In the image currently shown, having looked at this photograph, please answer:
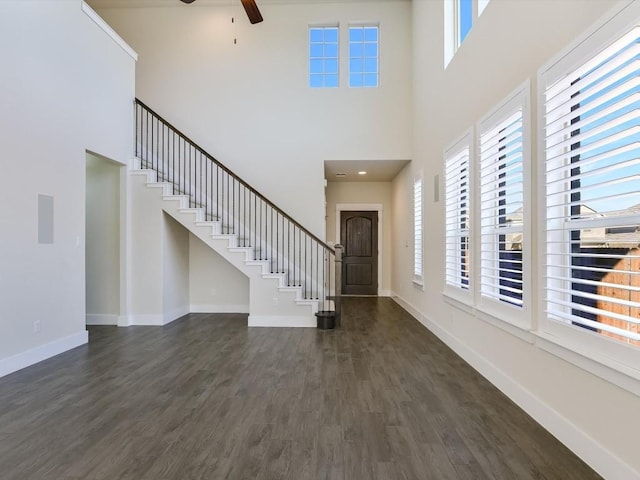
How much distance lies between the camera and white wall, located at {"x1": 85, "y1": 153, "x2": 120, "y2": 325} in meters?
5.88

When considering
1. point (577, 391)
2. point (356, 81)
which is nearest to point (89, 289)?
point (356, 81)

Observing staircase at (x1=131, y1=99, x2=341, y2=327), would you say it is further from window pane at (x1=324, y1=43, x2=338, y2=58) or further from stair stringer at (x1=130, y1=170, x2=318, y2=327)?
window pane at (x1=324, y1=43, x2=338, y2=58)

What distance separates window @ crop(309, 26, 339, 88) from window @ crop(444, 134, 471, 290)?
3357 millimetres

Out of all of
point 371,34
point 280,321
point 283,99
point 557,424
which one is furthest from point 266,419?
point 371,34

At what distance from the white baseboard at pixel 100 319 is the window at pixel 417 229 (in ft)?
16.1

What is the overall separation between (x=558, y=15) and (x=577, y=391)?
234 centimetres

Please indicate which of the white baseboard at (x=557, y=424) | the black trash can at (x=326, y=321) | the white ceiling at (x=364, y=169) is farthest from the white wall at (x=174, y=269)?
the white baseboard at (x=557, y=424)

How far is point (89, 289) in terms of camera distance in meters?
5.89

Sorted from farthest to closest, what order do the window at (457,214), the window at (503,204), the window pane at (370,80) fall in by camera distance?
the window pane at (370,80) → the window at (457,214) → the window at (503,204)

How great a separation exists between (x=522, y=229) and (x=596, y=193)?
2.49 ft

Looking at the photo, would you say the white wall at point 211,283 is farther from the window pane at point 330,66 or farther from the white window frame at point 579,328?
the white window frame at point 579,328

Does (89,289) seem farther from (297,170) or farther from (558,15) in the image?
(558,15)

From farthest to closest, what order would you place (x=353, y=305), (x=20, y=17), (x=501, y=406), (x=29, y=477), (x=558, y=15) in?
(x=353, y=305) < (x=20, y=17) < (x=501, y=406) < (x=558, y=15) < (x=29, y=477)

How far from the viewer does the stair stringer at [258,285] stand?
5.90 m
